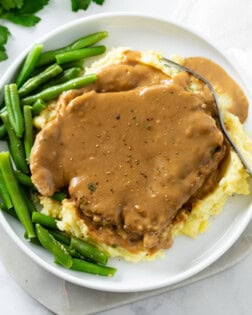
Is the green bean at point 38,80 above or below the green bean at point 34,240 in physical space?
above

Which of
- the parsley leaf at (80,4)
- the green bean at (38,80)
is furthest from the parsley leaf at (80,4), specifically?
the green bean at (38,80)

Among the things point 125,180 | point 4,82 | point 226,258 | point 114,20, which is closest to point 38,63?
point 4,82

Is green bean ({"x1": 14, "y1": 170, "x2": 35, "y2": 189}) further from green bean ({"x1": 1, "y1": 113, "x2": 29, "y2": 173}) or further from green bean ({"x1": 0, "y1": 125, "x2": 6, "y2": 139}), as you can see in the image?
green bean ({"x1": 0, "y1": 125, "x2": 6, "y2": 139})

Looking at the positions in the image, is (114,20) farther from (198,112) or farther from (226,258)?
(226,258)

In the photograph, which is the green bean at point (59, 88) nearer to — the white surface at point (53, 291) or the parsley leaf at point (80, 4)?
the parsley leaf at point (80, 4)

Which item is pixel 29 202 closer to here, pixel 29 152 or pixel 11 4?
pixel 29 152
